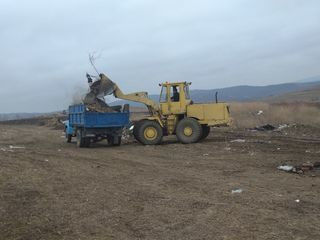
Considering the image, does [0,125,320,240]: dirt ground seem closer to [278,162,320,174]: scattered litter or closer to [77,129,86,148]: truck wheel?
[278,162,320,174]: scattered litter

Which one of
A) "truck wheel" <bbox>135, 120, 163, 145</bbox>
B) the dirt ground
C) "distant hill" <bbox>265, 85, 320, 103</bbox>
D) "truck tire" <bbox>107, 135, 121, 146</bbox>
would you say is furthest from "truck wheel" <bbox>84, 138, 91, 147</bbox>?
"distant hill" <bbox>265, 85, 320, 103</bbox>

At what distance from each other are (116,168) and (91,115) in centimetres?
746

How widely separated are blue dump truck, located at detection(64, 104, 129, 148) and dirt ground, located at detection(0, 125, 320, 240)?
179 inches

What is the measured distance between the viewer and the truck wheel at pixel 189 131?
22.4m

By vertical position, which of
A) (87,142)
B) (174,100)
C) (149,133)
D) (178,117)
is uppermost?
(174,100)

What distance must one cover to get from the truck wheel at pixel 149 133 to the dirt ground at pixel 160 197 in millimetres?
4807

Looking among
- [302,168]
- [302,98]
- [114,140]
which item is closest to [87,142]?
[114,140]

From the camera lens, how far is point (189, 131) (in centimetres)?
2253

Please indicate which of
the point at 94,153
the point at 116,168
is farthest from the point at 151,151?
the point at 116,168

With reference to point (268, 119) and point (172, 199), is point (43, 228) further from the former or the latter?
point (268, 119)

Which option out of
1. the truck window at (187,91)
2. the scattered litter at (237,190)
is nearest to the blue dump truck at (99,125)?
the truck window at (187,91)

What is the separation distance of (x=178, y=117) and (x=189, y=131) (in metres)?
0.94

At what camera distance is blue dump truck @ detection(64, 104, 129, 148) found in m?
22.2

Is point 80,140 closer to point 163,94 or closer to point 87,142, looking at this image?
point 87,142
